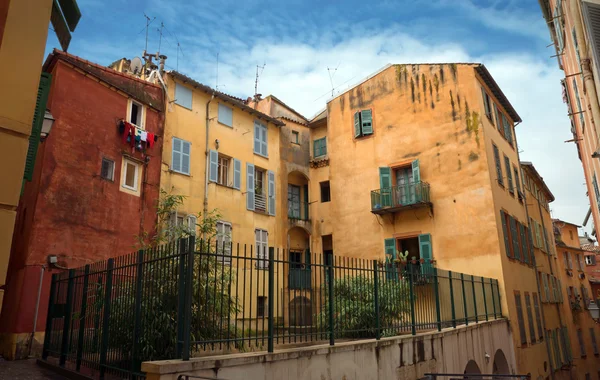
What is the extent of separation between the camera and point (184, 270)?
614 centimetres

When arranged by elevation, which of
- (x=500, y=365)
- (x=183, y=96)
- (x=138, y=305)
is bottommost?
(x=500, y=365)

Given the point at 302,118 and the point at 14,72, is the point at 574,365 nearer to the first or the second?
the point at 302,118

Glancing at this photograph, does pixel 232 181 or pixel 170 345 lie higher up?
pixel 232 181

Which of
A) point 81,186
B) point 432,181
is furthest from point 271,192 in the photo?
point 81,186

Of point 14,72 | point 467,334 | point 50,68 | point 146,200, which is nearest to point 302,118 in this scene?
point 146,200

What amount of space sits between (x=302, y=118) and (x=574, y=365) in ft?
70.7

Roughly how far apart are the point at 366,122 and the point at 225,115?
6670 mm

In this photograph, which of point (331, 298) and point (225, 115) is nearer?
point (331, 298)

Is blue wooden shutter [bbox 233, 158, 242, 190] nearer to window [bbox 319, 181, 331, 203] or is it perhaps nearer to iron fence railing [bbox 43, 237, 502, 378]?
window [bbox 319, 181, 331, 203]

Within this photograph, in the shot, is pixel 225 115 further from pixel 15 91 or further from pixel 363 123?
pixel 15 91

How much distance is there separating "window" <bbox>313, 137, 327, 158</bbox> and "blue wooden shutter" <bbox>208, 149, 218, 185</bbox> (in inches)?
262

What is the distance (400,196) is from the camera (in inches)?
777

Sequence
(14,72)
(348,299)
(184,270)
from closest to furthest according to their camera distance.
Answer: (14,72) → (184,270) → (348,299)

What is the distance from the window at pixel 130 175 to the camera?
15114 millimetres
